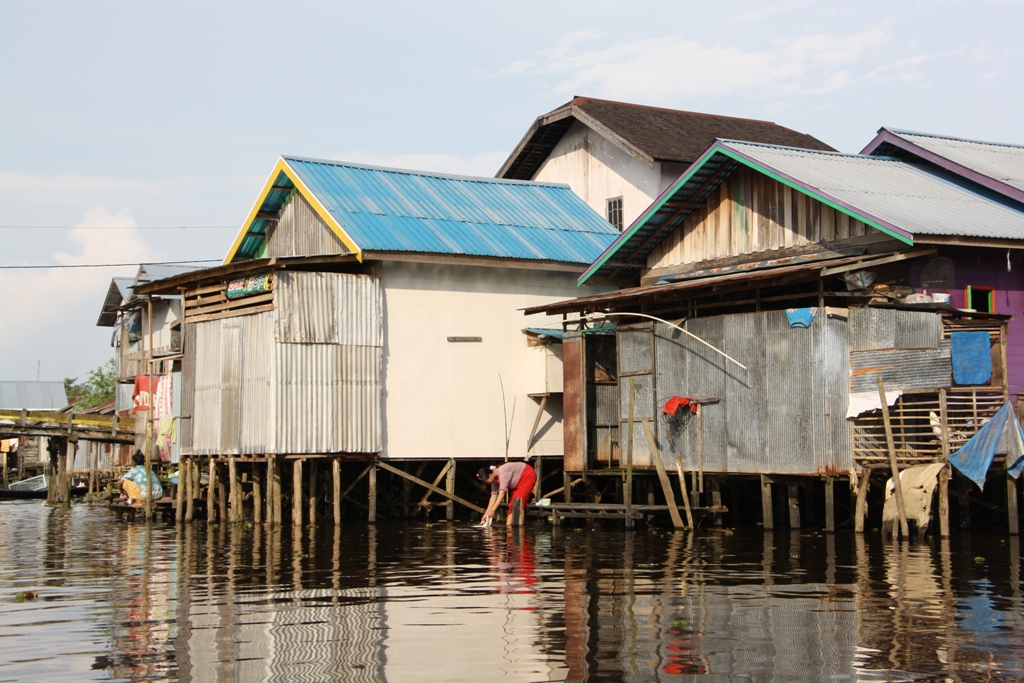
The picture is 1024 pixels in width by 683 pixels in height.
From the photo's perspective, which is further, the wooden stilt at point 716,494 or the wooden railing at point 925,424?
the wooden stilt at point 716,494

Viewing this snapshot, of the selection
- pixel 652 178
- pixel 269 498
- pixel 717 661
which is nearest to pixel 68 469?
pixel 269 498

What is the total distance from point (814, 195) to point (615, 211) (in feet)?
45.3

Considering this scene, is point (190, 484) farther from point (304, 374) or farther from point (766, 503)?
point (766, 503)

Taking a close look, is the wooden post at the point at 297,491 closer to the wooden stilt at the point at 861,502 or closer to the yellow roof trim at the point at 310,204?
the yellow roof trim at the point at 310,204

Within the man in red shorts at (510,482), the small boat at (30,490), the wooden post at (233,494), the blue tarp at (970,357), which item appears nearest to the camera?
the blue tarp at (970,357)

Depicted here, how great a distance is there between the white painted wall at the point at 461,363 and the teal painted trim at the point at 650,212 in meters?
2.08

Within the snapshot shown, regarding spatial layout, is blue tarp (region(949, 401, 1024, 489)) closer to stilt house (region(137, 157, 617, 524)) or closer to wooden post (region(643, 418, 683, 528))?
wooden post (region(643, 418, 683, 528))

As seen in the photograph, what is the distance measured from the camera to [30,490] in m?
51.2

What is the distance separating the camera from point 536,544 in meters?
20.6

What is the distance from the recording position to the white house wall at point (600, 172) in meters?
33.9

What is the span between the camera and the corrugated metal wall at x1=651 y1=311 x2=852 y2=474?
20.7 m

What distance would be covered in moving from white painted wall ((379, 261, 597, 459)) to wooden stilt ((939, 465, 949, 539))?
10791 mm

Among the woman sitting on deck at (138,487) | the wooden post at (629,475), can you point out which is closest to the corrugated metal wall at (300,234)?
the woman sitting on deck at (138,487)

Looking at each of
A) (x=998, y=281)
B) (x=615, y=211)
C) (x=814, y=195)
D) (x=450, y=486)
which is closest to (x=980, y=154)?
(x=998, y=281)
